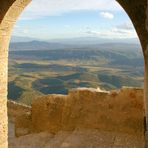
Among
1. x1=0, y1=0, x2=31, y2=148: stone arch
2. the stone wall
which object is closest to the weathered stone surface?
the stone wall

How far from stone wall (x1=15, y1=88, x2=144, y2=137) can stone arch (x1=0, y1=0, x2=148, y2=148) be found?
3568mm

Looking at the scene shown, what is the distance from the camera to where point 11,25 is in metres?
5.26

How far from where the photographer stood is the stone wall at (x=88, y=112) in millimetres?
8219

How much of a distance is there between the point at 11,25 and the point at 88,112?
13.8 ft

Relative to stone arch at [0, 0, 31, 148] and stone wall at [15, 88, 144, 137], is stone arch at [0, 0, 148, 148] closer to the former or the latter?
stone arch at [0, 0, 31, 148]

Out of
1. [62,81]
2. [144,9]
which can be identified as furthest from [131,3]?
[62,81]

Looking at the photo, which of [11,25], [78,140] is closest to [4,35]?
[11,25]

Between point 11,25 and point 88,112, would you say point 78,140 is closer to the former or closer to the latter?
point 88,112

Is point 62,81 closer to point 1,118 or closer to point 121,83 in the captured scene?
point 121,83

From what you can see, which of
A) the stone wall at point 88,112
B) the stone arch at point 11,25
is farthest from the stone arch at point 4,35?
the stone wall at point 88,112

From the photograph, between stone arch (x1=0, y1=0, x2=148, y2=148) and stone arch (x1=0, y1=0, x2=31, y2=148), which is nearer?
stone arch (x1=0, y1=0, x2=148, y2=148)

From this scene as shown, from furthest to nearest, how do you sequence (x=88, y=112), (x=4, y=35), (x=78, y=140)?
(x=88, y=112)
(x=78, y=140)
(x=4, y=35)

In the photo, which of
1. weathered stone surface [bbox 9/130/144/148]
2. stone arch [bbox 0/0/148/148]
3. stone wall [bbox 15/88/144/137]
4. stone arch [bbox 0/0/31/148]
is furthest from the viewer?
stone wall [bbox 15/88/144/137]

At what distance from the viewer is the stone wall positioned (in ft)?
27.0
